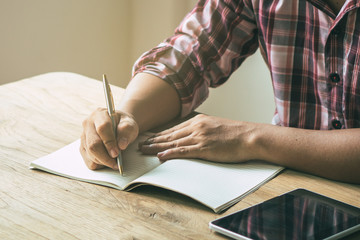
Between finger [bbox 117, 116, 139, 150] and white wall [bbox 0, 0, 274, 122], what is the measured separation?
1.63 m

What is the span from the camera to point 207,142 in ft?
3.12

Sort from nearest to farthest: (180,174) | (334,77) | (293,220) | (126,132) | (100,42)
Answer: (293,220) → (180,174) → (126,132) → (334,77) → (100,42)

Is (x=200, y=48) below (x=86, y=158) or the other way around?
the other way around

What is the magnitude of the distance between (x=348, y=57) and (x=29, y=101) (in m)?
0.82

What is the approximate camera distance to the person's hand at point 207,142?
933 millimetres

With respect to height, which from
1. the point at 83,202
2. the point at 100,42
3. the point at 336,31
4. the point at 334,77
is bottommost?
the point at 100,42

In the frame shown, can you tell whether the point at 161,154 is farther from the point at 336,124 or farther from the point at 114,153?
the point at 336,124

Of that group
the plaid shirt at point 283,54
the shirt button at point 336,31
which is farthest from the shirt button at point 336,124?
the shirt button at point 336,31

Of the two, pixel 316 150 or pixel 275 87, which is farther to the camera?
pixel 275 87

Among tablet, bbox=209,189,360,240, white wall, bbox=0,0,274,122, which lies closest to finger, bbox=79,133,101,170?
tablet, bbox=209,189,360,240

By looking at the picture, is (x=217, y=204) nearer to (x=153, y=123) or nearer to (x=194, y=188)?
(x=194, y=188)

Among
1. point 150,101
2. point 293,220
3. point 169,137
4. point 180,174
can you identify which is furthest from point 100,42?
point 293,220

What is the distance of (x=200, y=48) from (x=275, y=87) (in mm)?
223

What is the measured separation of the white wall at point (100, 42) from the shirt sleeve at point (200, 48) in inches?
54.6
